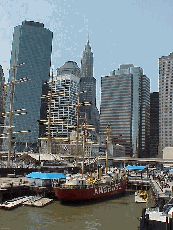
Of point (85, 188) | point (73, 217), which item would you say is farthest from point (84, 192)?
point (73, 217)

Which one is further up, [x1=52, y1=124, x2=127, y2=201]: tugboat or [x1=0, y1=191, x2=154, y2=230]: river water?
[x1=52, y1=124, x2=127, y2=201]: tugboat

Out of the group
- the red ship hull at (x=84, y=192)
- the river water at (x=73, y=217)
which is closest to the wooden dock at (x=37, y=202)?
the river water at (x=73, y=217)

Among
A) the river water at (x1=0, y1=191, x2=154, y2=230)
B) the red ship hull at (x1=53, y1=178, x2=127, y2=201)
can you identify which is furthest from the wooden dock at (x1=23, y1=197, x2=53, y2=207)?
the red ship hull at (x1=53, y1=178, x2=127, y2=201)

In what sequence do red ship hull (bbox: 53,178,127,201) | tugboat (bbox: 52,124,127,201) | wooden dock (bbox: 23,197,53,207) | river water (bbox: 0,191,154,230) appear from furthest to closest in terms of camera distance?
tugboat (bbox: 52,124,127,201)
red ship hull (bbox: 53,178,127,201)
wooden dock (bbox: 23,197,53,207)
river water (bbox: 0,191,154,230)

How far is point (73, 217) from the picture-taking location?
3055 cm

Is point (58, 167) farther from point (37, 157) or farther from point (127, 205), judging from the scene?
point (127, 205)

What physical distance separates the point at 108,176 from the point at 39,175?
1306 cm

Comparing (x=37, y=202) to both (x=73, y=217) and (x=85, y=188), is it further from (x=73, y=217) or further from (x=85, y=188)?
(x=85, y=188)

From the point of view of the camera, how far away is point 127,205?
1519 inches

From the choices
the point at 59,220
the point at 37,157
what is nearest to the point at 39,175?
the point at 59,220

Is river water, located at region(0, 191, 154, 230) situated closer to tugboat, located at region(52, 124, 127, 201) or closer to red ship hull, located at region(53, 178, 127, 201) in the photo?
red ship hull, located at region(53, 178, 127, 201)

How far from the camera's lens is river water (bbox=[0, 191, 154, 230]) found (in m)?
27.0

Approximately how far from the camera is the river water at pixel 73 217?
27.0 metres

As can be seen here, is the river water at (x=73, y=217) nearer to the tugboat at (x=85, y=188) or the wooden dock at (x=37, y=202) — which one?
the wooden dock at (x=37, y=202)
